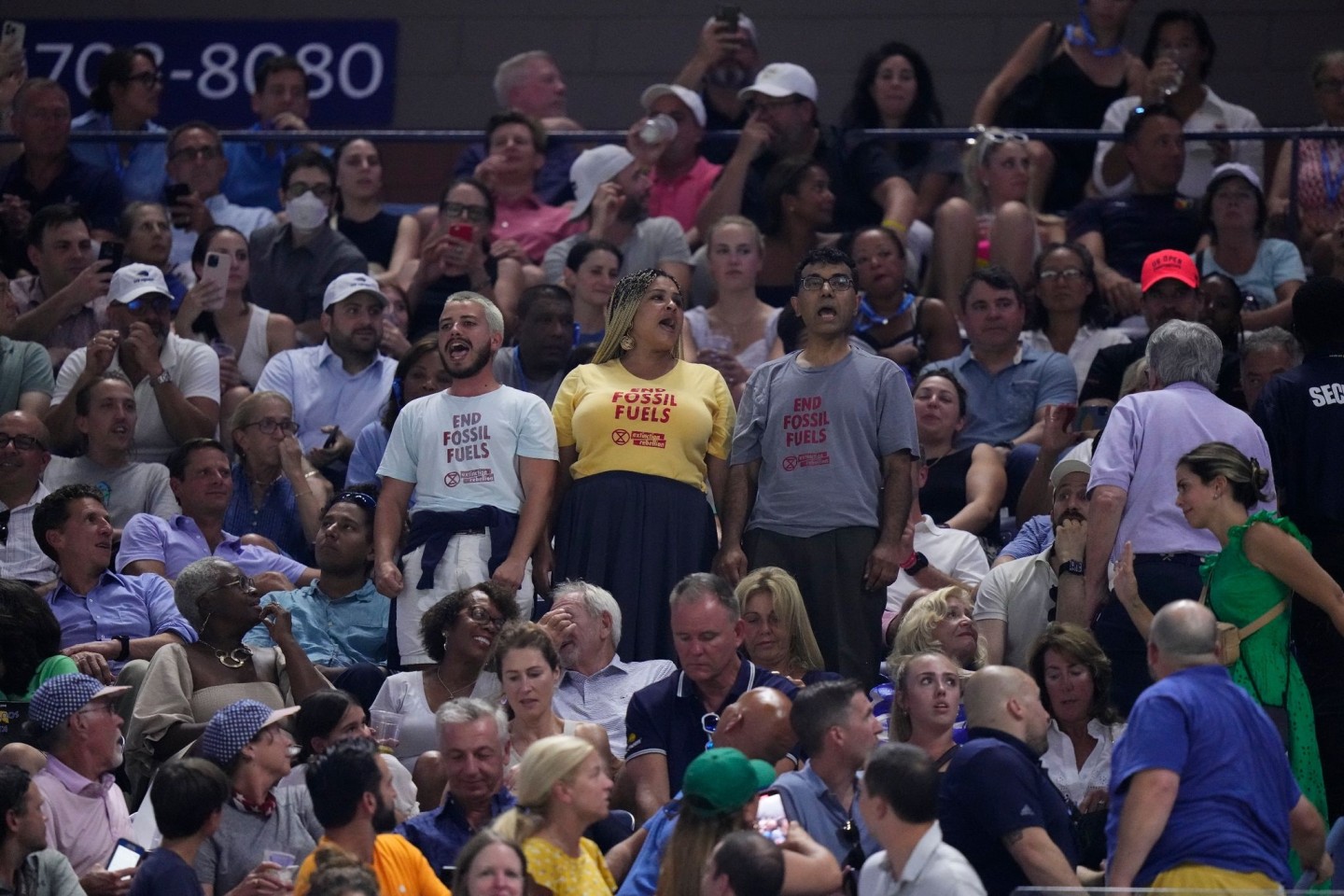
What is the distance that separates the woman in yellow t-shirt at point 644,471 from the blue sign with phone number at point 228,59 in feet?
17.9

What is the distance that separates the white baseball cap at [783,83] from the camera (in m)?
10.5

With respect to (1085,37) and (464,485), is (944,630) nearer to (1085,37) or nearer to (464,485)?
(464,485)

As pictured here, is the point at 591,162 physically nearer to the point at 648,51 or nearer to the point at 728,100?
the point at 728,100

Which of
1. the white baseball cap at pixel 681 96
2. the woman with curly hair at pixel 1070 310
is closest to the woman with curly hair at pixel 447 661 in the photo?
the woman with curly hair at pixel 1070 310

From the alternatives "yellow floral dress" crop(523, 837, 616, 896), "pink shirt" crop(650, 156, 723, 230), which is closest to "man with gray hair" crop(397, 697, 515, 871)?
"yellow floral dress" crop(523, 837, 616, 896)

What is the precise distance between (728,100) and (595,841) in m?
5.55

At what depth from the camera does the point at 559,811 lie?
585 cm

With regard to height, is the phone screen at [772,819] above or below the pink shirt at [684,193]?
below

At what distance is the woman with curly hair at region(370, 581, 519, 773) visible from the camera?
24.0ft

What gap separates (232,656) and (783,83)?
4349 mm

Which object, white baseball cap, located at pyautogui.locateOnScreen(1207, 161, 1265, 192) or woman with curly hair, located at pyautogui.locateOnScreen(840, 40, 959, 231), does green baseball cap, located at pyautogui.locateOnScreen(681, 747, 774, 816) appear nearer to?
white baseball cap, located at pyautogui.locateOnScreen(1207, 161, 1265, 192)

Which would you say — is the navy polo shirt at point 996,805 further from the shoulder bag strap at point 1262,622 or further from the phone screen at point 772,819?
the shoulder bag strap at point 1262,622

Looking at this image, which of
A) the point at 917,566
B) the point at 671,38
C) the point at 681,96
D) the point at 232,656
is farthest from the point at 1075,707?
the point at 671,38

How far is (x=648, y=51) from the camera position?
12.8m
